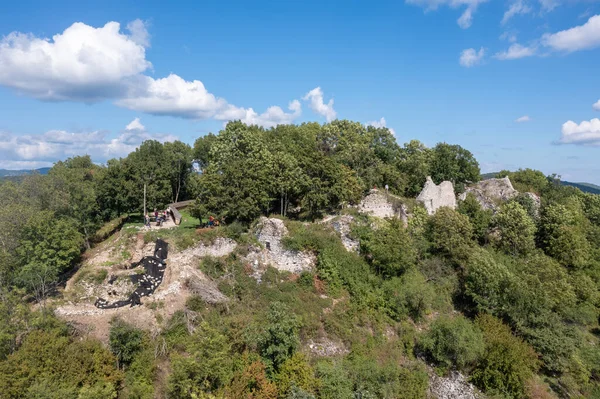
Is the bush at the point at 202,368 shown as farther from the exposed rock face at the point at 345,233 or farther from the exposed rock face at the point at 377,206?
the exposed rock face at the point at 377,206

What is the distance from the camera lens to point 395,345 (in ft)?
87.2

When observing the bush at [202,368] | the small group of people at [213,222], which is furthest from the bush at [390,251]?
the bush at [202,368]

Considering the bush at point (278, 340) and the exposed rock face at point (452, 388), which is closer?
the bush at point (278, 340)

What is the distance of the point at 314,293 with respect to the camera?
2816 cm

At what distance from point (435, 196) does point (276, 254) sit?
69.6 ft

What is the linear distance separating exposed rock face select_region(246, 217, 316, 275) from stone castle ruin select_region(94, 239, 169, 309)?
23.0ft

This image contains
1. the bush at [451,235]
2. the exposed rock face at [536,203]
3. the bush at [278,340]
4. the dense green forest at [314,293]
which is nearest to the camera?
the dense green forest at [314,293]

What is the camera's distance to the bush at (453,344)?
24.9 meters

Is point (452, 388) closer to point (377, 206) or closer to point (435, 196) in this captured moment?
point (377, 206)

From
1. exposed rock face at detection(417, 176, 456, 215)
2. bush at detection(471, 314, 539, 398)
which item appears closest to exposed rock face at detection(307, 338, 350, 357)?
bush at detection(471, 314, 539, 398)

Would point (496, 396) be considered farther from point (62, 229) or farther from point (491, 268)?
point (62, 229)

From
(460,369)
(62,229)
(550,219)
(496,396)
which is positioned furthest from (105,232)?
(550,219)

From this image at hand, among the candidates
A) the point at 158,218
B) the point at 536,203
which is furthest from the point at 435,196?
the point at 158,218

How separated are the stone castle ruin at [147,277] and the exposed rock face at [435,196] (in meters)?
28.1
